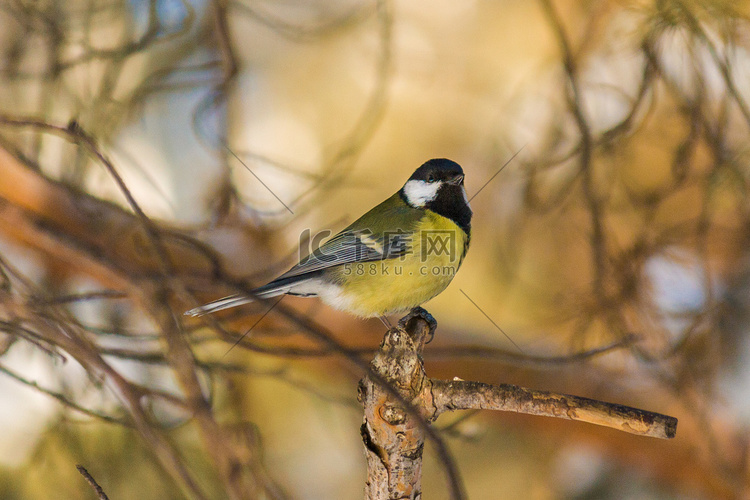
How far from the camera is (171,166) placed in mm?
1832

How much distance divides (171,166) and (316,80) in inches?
25.0

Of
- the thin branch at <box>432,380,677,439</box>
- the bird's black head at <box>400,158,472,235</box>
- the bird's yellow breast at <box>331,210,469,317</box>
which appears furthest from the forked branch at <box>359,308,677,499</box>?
the bird's black head at <box>400,158,472,235</box>

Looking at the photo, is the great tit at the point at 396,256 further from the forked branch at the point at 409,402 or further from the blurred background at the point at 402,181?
the forked branch at the point at 409,402

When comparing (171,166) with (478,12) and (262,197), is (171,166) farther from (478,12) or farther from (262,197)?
(478,12)

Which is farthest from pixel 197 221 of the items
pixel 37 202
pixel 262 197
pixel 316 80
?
pixel 316 80

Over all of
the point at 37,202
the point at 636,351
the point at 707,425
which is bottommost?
the point at 707,425

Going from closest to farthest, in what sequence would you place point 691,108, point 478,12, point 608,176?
point 691,108 → point 608,176 → point 478,12

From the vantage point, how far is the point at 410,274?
1.15 m

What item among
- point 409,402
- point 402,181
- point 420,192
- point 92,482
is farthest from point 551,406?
point 402,181

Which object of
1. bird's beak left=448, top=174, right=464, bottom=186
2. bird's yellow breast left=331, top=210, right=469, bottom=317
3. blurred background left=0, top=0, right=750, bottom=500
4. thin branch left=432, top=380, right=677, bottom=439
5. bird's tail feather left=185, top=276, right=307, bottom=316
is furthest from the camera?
blurred background left=0, top=0, right=750, bottom=500

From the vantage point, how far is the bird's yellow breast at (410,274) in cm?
115

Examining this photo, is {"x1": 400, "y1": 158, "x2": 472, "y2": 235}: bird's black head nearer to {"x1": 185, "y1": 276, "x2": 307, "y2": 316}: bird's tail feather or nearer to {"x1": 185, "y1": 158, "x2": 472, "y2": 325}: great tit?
{"x1": 185, "y1": 158, "x2": 472, "y2": 325}: great tit

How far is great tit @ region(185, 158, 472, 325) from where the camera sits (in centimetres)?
116

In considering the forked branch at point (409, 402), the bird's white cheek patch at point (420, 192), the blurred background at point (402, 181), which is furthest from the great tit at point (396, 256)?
the forked branch at point (409, 402)
